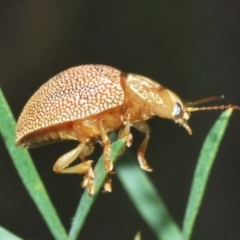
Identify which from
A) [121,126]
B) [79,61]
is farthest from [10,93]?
[121,126]

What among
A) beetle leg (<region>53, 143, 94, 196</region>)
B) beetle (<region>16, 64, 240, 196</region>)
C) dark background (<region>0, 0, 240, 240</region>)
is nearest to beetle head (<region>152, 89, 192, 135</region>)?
beetle (<region>16, 64, 240, 196</region>)

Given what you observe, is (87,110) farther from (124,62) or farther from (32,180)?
(124,62)

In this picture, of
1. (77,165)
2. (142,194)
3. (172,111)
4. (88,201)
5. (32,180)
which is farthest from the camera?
(172,111)

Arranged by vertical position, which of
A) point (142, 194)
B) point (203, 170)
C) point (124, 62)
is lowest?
Answer: point (124, 62)

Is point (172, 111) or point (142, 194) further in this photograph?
point (172, 111)

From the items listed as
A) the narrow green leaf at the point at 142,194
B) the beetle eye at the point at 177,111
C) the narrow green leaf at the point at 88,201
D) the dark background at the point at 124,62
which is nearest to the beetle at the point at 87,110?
the beetle eye at the point at 177,111

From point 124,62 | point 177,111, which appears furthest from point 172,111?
point 124,62

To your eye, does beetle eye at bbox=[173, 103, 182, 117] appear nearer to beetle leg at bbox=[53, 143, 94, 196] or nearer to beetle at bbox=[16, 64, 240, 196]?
beetle at bbox=[16, 64, 240, 196]
